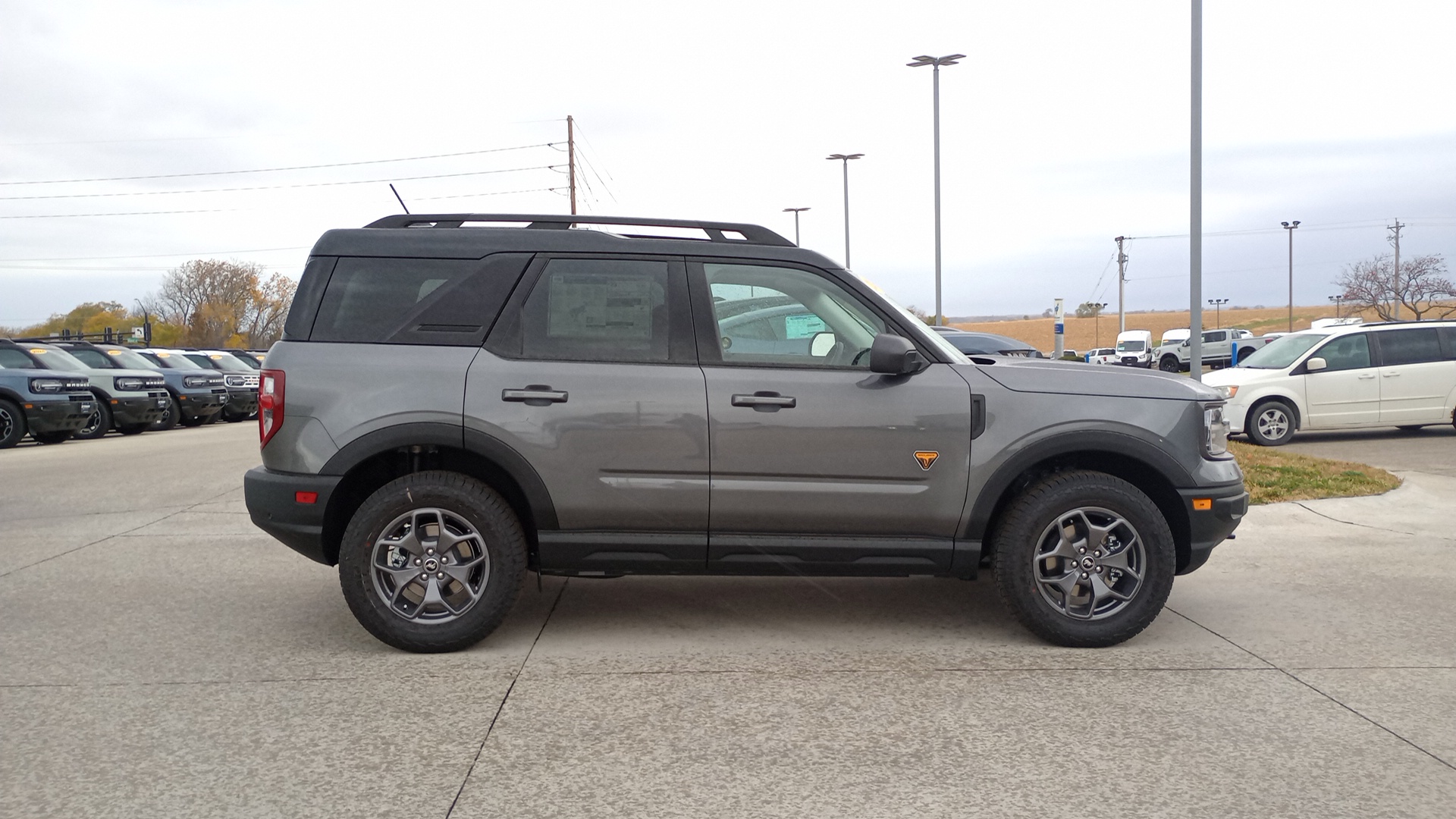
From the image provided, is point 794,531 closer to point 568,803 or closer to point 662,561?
point 662,561

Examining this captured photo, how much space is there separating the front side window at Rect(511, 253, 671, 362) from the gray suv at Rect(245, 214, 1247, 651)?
0.03 ft

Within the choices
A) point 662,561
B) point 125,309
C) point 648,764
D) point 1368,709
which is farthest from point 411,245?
point 125,309

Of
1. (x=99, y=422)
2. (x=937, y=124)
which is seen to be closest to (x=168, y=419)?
(x=99, y=422)

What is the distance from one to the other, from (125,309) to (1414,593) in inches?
3806

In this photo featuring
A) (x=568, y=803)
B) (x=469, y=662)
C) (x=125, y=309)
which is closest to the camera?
(x=568, y=803)

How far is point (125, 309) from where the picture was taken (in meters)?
88.3

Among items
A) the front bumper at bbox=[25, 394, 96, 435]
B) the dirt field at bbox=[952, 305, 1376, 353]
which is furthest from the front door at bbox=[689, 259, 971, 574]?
the dirt field at bbox=[952, 305, 1376, 353]

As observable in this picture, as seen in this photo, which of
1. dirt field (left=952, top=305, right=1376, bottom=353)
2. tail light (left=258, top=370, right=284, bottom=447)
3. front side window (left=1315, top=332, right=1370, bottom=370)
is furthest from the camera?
dirt field (left=952, top=305, right=1376, bottom=353)

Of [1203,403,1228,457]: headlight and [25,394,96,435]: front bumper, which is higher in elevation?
[1203,403,1228,457]: headlight

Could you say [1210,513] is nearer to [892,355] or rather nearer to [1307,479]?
[892,355]

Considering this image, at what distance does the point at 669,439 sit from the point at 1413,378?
1349 cm

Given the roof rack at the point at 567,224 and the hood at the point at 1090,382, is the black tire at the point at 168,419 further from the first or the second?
the hood at the point at 1090,382

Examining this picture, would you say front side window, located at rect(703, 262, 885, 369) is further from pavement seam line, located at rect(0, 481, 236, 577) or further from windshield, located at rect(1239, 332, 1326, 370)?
windshield, located at rect(1239, 332, 1326, 370)

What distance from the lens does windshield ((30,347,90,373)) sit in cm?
1825
